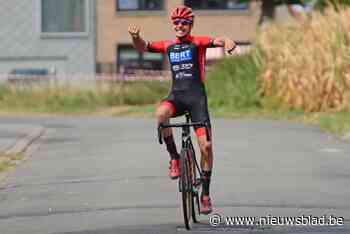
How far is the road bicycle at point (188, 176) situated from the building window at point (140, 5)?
36249 millimetres

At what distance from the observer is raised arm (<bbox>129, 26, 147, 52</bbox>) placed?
1007cm

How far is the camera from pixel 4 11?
43.8 metres

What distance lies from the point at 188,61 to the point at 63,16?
107 feet

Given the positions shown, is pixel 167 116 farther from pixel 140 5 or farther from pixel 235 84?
pixel 140 5

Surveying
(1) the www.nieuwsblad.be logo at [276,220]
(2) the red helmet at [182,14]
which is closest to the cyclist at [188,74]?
(2) the red helmet at [182,14]

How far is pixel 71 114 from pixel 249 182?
15987 mm

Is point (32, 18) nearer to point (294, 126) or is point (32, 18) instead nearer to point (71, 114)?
point (71, 114)

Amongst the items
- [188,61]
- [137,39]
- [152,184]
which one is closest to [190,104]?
[188,61]

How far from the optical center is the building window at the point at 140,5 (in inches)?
1820

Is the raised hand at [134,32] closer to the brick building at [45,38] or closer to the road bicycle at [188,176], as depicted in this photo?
the road bicycle at [188,176]

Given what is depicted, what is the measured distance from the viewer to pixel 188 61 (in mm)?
9969

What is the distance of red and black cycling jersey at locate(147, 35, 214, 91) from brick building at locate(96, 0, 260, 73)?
35.4 meters

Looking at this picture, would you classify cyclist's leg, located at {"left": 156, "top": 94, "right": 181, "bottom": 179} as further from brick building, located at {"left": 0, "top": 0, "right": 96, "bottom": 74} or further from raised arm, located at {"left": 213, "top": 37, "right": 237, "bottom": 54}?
brick building, located at {"left": 0, "top": 0, "right": 96, "bottom": 74}

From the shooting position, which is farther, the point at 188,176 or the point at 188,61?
the point at 188,61
